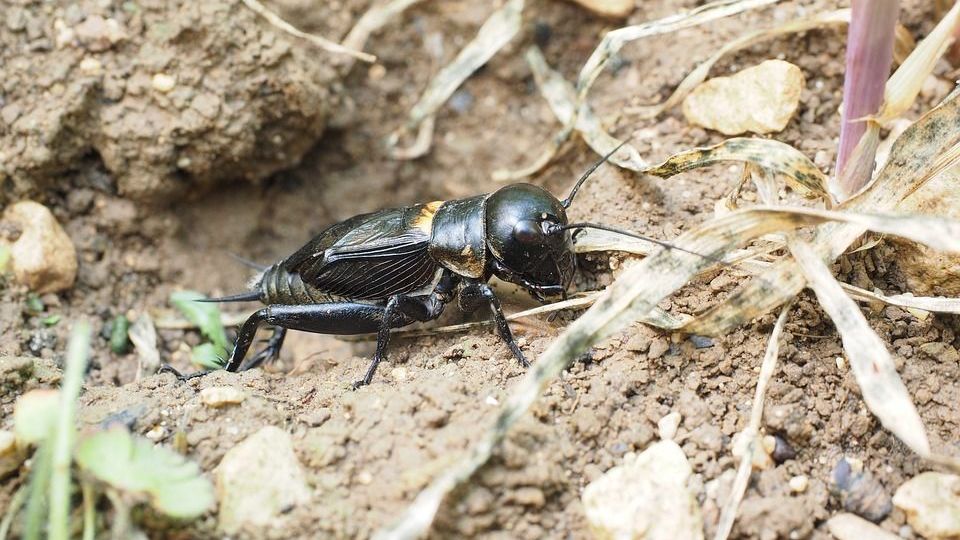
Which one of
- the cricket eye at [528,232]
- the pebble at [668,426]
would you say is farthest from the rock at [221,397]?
the pebble at [668,426]

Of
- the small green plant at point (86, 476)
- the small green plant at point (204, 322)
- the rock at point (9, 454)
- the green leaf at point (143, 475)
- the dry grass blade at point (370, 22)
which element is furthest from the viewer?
the dry grass blade at point (370, 22)

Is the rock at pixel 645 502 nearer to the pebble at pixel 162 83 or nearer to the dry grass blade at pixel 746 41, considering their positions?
the dry grass blade at pixel 746 41

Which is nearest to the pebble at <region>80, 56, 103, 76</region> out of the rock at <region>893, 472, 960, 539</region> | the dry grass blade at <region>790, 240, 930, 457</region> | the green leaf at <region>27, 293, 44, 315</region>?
the green leaf at <region>27, 293, 44, 315</region>

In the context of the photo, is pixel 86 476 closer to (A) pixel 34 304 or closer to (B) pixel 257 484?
(B) pixel 257 484

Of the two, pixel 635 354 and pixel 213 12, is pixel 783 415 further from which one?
pixel 213 12

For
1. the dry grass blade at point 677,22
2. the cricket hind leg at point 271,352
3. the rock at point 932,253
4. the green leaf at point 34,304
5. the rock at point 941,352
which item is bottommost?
the cricket hind leg at point 271,352
